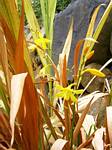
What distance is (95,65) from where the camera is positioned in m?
1.95

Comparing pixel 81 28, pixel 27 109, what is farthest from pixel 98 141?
pixel 81 28

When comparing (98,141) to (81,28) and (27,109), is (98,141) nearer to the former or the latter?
(27,109)

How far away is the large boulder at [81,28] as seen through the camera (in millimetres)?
1906

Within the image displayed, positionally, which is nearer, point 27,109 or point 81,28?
point 27,109

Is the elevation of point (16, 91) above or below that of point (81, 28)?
above

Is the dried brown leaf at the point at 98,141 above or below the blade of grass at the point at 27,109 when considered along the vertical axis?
below

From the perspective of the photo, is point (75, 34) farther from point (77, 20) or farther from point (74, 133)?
point (74, 133)

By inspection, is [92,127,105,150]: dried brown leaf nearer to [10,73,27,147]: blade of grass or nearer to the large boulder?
[10,73,27,147]: blade of grass

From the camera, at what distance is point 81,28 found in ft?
6.48

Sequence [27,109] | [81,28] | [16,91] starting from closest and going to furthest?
1. [16,91]
2. [27,109]
3. [81,28]

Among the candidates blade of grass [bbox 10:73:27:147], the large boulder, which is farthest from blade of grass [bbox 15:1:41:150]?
the large boulder

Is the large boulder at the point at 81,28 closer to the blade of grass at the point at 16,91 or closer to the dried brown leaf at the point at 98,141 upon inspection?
the dried brown leaf at the point at 98,141

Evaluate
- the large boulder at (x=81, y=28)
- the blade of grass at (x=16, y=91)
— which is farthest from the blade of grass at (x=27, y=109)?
the large boulder at (x=81, y=28)

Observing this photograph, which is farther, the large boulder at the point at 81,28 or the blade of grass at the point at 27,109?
the large boulder at the point at 81,28
